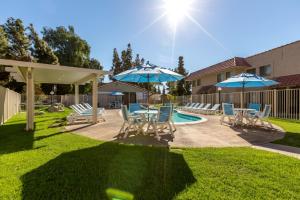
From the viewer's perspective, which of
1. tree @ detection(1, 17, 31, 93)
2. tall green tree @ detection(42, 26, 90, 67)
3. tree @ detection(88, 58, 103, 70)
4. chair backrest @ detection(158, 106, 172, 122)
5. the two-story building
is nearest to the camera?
chair backrest @ detection(158, 106, 172, 122)

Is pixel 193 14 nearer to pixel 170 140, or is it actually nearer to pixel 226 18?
pixel 226 18

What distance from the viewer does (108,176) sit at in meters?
3.97

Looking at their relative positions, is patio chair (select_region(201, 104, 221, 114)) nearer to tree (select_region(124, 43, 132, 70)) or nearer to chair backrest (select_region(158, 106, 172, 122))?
chair backrest (select_region(158, 106, 172, 122))

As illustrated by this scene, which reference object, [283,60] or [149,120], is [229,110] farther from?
[283,60]

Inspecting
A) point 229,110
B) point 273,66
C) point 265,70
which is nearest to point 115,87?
point 265,70

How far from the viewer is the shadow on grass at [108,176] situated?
336cm

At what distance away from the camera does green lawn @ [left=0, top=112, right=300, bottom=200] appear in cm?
333

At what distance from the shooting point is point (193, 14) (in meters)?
12.1

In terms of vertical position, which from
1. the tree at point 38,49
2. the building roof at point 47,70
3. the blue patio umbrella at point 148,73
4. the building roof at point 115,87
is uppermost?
the tree at point 38,49

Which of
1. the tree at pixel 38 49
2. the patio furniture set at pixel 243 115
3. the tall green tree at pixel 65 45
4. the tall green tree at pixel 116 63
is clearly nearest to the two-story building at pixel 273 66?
the patio furniture set at pixel 243 115

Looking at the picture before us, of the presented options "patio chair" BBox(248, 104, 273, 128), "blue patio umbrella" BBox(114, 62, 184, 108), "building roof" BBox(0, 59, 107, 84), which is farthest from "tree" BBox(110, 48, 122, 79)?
"patio chair" BBox(248, 104, 273, 128)

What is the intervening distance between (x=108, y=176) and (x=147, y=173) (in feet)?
2.48

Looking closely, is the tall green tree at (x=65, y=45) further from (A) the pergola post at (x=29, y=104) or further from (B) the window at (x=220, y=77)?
(A) the pergola post at (x=29, y=104)

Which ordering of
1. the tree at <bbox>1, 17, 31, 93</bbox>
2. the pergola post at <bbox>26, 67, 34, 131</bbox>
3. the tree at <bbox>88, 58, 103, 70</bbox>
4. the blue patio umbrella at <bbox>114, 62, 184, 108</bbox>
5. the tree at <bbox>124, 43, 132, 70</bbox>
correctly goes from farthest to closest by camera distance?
the tree at <bbox>124, 43, 132, 70</bbox>, the tree at <bbox>88, 58, 103, 70</bbox>, the tree at <bbox>1, 17, 31, 93</bbox>, the pergola post at <bbox>26, 67, 34, 131</bbox>, the blue patio umbrella at <bbox>114, 62, 184, 108</bbox>
